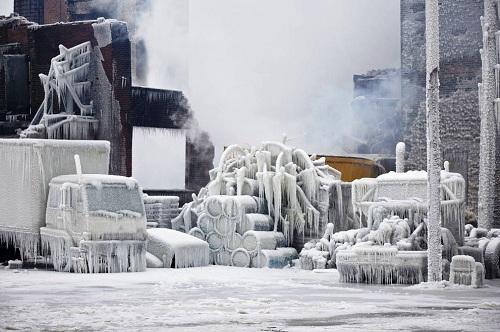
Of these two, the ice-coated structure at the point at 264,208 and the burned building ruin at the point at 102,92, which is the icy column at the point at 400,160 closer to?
the ice-coated structure at the point at 264,208

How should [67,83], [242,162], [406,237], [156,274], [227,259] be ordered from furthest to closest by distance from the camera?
[67,83]
[242,162]
[227,259]
[156,274]
[406,237]

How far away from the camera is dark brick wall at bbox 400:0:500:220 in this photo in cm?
4222

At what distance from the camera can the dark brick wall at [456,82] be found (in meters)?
42.2

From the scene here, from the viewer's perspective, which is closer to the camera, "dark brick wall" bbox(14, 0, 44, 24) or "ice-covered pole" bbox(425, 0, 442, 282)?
"ice-covered pole" bbox(425, 0, 442, 282)

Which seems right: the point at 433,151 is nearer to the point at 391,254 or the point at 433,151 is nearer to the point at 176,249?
the point at 391,254

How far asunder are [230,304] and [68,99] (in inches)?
978

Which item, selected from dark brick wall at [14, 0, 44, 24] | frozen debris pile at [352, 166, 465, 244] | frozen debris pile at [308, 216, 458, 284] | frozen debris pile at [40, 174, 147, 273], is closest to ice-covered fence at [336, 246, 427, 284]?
frozen debris pile at [308, 216, 458, 284]

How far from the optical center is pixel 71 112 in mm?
41844

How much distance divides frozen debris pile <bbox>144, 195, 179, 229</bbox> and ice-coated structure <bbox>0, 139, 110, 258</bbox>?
4.16 m

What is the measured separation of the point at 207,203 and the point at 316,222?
3.30m

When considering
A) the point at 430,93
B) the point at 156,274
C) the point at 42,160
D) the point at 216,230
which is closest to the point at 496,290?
the point at 430,93

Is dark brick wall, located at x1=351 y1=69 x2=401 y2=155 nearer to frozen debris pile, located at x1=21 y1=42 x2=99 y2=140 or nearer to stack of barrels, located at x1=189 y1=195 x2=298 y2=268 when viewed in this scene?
frozen debris pile, located at x1=21 y1=42 x2=99 y2=140

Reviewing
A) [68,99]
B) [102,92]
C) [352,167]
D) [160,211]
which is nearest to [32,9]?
[102,92]

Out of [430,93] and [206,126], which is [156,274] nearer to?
[430,93]
